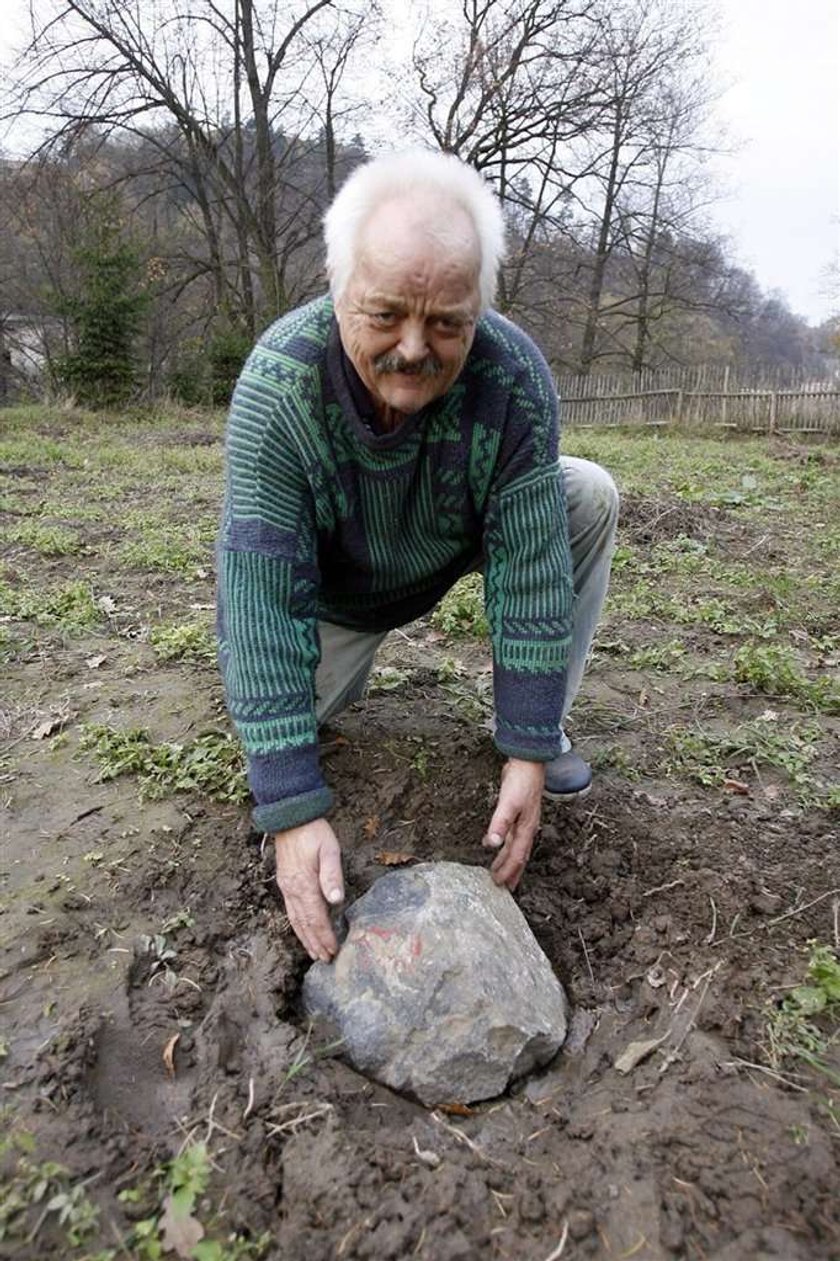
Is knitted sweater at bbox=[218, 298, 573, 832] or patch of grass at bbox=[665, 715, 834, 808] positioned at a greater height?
knitted sweater at bbox=[218, 298, 573, 832]

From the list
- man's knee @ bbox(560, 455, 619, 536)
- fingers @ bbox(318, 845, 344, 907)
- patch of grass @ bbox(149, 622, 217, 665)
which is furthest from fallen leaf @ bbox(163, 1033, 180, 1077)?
patch of grass @ bbox(149, 622, 217, 665)

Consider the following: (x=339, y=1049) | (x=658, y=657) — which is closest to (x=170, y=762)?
(x=339, y=1049)

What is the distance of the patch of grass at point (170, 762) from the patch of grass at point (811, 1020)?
1493mm

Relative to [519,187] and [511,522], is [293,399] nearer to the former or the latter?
[511,522]

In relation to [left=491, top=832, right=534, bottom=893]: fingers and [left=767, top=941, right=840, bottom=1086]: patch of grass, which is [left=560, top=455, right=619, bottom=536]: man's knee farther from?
[left=767, top=941, right=840, bottom=1086]: patch of grass

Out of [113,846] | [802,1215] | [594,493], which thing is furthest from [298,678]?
[802,1215]

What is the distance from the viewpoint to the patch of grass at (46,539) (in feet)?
17.7

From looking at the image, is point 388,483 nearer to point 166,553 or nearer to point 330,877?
point 330,877

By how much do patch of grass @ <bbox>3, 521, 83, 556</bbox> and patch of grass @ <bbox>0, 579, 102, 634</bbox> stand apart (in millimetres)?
792

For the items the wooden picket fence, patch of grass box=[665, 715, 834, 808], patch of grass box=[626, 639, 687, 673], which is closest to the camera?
patch of grass box=[665, 715, 834, 808]

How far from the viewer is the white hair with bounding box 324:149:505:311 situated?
1761mm

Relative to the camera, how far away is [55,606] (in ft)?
14.1

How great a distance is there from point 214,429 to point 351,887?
44.4 ft

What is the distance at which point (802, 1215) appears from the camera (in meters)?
1.45
